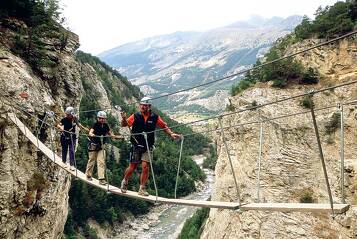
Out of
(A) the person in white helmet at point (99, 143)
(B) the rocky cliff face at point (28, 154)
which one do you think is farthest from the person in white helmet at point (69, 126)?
(B) the rocky cliff face at point (28, 154)

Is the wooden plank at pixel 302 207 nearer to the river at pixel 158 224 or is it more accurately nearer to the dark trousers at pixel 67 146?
the dark trousers at pixel 67 146

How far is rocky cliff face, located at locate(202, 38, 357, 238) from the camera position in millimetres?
19297

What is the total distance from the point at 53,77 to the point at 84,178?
351 inches

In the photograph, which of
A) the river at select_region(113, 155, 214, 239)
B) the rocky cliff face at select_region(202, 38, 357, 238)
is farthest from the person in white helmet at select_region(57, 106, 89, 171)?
the river at select_region(113, 155, 214, 239)

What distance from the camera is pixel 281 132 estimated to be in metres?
22.5

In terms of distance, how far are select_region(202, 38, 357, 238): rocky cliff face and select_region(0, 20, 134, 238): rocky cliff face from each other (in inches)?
399

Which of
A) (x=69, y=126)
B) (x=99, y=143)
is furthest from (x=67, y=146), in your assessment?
(x=99, y=143)

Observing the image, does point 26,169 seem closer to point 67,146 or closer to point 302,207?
point 67,146

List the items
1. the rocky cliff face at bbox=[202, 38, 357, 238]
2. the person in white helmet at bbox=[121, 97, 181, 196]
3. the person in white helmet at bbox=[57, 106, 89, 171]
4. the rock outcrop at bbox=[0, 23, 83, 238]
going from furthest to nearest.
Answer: the rocky cliff face at bbox=[202, 38, 357, 238], the rock outcrop at bbox=[0, 23, 83, 238], the person in white helmet at bbox=[57, 106, 89, 171], the person in white helmet at bbox=[121, 97, 181, 196]

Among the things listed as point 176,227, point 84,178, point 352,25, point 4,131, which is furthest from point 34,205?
point 176,227

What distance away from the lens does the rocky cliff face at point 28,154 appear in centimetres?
1315

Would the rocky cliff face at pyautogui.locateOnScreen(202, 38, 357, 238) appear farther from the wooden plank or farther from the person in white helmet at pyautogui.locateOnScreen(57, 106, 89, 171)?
the wooden plank

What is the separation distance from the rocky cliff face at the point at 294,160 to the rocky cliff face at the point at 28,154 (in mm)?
10140

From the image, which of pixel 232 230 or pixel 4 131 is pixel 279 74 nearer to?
pixel 232 230
